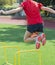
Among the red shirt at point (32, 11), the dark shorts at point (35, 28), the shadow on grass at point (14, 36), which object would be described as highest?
the red shirt at point (32, 11)

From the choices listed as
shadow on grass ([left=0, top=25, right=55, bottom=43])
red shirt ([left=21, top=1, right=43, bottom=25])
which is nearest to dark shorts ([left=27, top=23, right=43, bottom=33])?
red shirt ([left=21, top=1, right=43, bottom=25])

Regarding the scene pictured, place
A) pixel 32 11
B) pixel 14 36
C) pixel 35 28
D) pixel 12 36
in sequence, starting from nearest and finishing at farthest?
pixel 32 11 → pixel 35 28 → pixel 14 36 → pixel 12 36

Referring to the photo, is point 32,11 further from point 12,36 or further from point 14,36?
point 12,36

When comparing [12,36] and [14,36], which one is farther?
[12,36]

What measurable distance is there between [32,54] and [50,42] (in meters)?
3.85

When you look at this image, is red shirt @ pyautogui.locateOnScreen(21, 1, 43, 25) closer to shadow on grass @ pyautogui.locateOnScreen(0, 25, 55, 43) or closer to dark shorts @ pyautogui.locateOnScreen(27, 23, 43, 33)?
dark shorts @ pyautogui.locateOnScreen(27, 23, 43, 33)

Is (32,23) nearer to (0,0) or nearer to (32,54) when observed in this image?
(32,54)

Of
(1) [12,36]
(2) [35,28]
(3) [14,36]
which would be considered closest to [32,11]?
(2) [35,28]

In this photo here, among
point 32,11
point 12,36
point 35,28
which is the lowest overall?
point 12,36

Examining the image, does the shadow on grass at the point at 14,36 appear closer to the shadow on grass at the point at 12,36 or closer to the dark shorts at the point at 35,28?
the shadow on grass at the point at 12,36

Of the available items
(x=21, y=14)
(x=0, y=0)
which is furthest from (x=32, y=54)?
(x=0, y=0)

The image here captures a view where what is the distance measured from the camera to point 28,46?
14523mm

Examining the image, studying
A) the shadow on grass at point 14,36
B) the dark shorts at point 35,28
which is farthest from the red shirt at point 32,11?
the shadow on grass at point 14,36

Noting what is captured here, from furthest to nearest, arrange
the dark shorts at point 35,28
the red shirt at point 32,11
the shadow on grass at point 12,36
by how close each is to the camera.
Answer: the shadow on grass at point 12,36, the dark shorts at point 35,28, the red shirt at point 32,11
